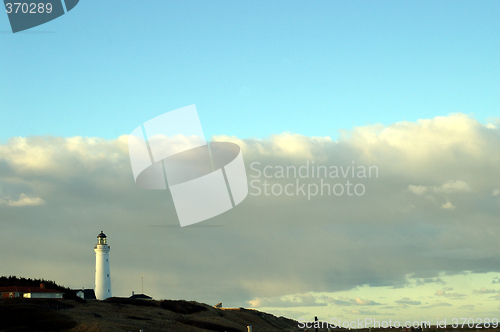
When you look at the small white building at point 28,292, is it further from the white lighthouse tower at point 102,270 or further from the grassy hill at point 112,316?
the white lighthouse tower at point 102,270

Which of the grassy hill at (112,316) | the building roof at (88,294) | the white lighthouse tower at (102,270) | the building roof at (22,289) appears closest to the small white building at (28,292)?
the building roof at (22,289)

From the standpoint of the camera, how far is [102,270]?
361 feet

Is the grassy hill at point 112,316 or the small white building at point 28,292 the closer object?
the grassy hill at point 112,316

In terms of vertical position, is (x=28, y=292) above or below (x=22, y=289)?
below

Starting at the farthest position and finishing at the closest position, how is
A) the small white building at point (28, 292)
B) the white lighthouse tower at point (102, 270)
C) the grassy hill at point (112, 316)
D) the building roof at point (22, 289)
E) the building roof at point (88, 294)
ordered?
the building roof at point (88, 294) → the white lighthouse tower at point (102, 270) → the building roof at point (22, 289) → the small white building at point (28, 292) → the grassy hill at point (112, 316)

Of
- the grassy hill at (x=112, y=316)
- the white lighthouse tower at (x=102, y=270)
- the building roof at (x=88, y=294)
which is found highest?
the white lighthouse tower at (x=102, y=270)

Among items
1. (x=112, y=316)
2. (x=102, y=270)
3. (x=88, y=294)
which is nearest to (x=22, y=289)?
(x=112, y=316)

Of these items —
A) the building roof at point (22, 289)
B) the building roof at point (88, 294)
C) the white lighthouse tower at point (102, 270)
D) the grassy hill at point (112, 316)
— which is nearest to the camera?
the grassy hill at point (112, 316)

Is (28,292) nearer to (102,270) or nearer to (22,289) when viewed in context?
(22,289)

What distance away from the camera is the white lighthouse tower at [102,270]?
108750 millimetres

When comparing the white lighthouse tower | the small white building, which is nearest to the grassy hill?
the small white building

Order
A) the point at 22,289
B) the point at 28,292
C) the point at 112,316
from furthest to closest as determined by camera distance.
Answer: the point at 22,289, the point at 28,292, the point at 112,316

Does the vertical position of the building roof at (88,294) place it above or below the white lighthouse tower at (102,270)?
below

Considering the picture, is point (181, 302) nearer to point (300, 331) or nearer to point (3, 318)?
point (300, 331)
